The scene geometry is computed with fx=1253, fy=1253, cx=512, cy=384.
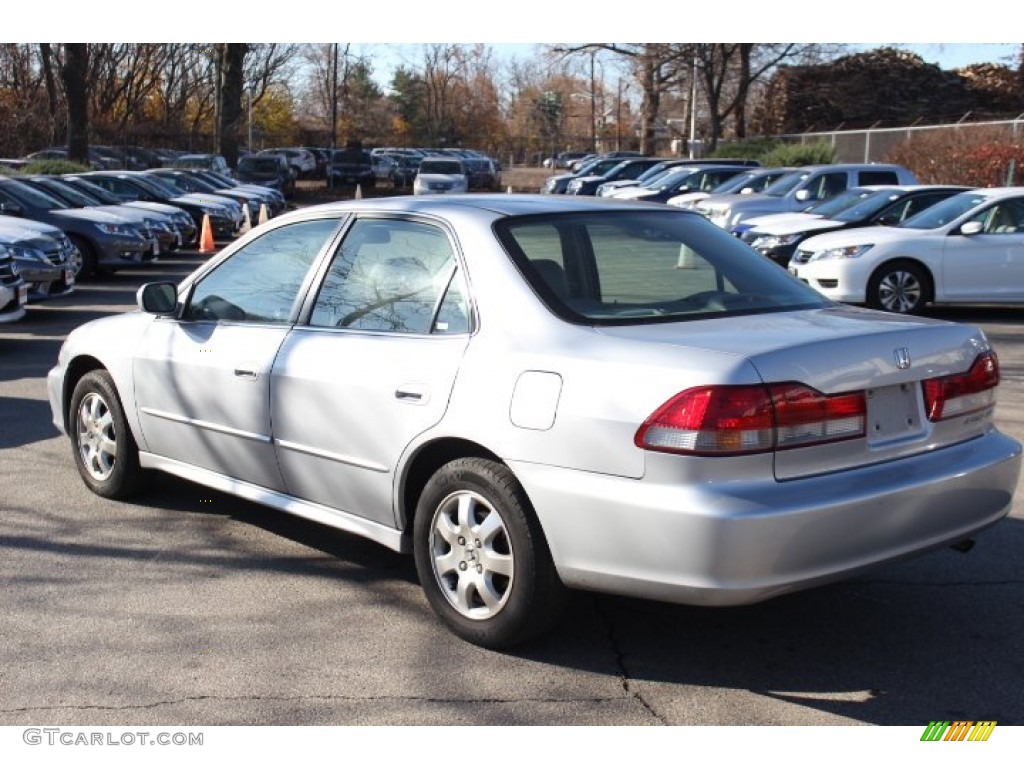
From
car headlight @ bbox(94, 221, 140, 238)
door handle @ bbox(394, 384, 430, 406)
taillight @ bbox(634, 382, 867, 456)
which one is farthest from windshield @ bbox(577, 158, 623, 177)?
taillight @ bbox(634, 382, 867, 456)

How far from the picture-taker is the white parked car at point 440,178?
3444cm

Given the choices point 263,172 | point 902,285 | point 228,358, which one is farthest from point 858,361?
point 263,172

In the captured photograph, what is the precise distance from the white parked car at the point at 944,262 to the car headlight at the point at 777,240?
245cm

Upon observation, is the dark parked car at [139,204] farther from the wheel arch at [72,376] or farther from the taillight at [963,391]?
the taillight at [963,391]

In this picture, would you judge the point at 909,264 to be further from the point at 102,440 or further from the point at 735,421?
the point at 735,421

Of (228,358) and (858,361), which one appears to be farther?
(228,358)

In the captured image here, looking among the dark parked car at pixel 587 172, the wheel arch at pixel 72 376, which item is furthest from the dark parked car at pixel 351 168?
the wheel arch at pixel 72 376

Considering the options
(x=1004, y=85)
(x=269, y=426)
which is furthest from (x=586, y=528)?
(x=1004, y=85)

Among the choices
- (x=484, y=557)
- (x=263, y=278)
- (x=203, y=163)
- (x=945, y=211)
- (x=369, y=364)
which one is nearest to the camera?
(x=484, y=557)

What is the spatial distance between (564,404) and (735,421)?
0.59 metres

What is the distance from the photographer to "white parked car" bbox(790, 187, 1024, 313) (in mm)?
13820

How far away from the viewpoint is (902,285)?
1402 cm
